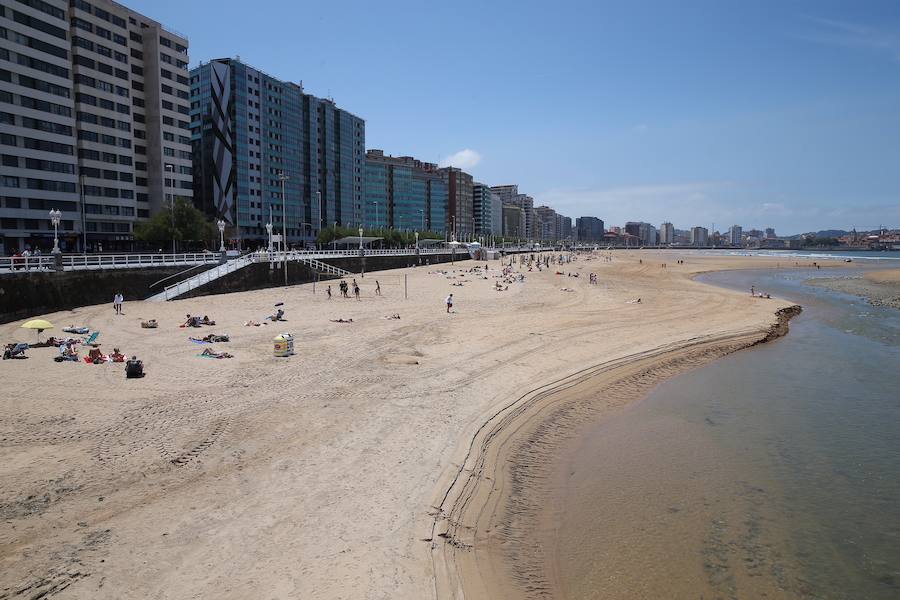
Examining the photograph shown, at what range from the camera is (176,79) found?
74188 millimetres

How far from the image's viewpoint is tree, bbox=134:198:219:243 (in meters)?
54.3

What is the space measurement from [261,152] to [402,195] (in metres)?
68.5

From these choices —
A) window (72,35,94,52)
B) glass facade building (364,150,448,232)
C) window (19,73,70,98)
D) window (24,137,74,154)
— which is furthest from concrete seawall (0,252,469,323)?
glass facade building (364,150,448,232)

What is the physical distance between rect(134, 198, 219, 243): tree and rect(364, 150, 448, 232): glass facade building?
85120 millimetres

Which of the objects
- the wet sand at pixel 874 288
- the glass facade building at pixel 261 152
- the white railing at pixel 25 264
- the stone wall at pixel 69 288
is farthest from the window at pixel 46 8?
the wet sand at pixel 874 288

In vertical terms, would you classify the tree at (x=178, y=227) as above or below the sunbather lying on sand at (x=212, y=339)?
above

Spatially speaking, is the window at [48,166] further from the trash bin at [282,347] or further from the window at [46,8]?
the trash bin at [282,347]

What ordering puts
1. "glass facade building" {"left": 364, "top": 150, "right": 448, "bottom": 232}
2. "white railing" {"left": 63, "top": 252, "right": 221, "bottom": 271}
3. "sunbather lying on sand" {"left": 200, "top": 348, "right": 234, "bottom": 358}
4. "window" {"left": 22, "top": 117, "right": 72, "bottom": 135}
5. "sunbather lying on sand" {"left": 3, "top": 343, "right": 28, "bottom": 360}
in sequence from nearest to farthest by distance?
"sunbather lying on sand" {"left": 3, "top": 343, "right": 28, "bottom": 360}, "sunbather lying on sand" {"left": 200, "top": 348, "right": 234, "bottom": 358}, "white railing" {"left": 63, "top": 252, "right": 221, "bottom": 271}, "window" {"left": 22, "top": 117, "right": 72, "bottom": 135}, "glass facade building" {"left": 364, "top": 150, "right": 448, "bottom": 232}

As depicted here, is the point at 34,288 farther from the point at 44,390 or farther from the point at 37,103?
the point at 37,103

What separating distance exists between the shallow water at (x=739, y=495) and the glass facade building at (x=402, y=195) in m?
130

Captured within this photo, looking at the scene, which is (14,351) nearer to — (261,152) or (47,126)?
(47,126)

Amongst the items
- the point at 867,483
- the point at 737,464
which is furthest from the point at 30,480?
the point at 867,483

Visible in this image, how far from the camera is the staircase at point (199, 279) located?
33.9 meters

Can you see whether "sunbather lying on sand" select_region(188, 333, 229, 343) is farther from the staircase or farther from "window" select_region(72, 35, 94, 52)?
"window" select_region(72, 35, 94, 52)
